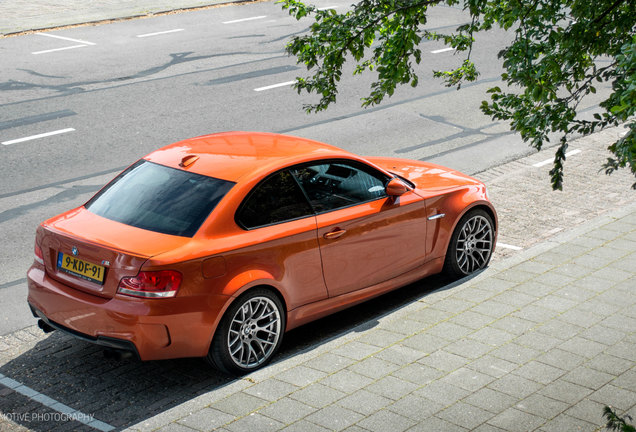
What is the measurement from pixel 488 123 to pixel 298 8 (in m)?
6.82

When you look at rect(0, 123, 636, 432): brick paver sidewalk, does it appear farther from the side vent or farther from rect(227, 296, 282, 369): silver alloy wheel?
the side vent

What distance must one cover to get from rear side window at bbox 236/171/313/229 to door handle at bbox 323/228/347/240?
21cm

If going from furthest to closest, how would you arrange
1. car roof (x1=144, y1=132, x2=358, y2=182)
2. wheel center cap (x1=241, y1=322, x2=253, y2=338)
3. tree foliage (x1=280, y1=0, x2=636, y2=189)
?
car roof (x1=144, y1=132, x2=358, y2=182) → wheel center cap (x1=241, y1=322, x2=253, y2=338) → tree foliage (x1=280, y1=0, x2=636, y2=189)

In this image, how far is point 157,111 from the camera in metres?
13.8

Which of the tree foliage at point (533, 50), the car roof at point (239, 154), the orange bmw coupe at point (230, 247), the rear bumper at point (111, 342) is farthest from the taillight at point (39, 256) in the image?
the tree foliage at point (533, 50)

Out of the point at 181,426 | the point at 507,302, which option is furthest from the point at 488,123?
the point at 181,426

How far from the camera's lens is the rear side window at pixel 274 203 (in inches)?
236

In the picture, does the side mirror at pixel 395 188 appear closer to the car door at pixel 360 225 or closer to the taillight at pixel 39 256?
the car door at pixel 360 225

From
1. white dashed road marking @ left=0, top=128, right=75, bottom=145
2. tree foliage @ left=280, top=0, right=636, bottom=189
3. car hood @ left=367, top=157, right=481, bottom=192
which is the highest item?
tree foliage @ left=280, top=0, right=636, bottom=189

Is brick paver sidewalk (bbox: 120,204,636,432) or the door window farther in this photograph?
the door window

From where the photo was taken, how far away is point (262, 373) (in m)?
5.74

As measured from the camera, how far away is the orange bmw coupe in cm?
553

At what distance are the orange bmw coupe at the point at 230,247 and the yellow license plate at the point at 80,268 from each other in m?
0.01

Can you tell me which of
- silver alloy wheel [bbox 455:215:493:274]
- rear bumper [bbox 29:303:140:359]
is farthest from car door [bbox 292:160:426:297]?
rear bumper [bbox 29:303:140:359]
